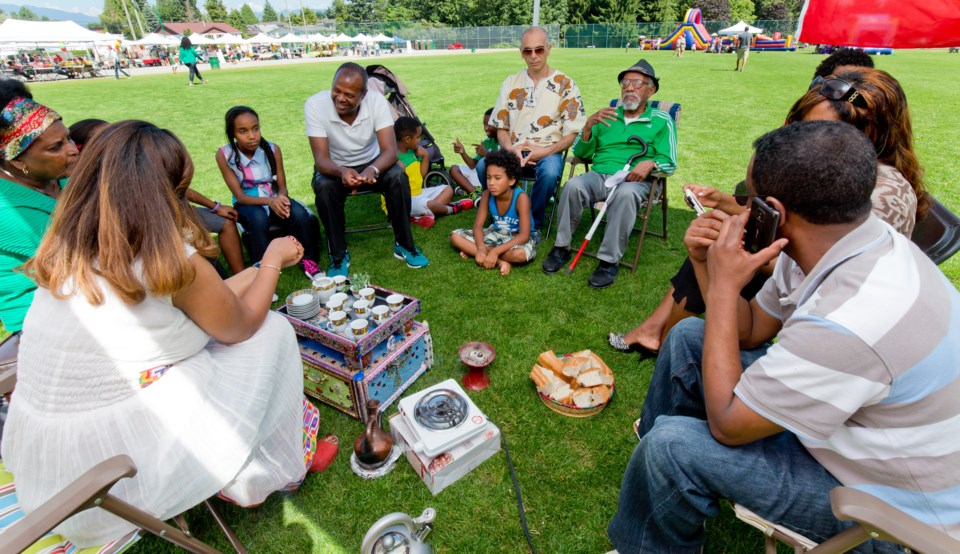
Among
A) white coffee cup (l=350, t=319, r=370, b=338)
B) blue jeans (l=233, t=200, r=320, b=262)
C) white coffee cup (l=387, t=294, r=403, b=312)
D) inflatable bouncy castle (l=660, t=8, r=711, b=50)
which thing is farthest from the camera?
inflatable bouncy castle (l=660, t=8, r=711, b=50)

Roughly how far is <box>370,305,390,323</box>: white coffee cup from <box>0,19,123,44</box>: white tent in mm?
47310

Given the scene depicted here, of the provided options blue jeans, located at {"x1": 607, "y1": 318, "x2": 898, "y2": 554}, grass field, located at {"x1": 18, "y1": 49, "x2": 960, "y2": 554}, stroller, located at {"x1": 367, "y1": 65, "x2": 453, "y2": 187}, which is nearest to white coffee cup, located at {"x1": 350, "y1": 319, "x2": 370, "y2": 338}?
grass field, located at {"x1": 18, "y1": 49, "x2": 960, "y2": 554}

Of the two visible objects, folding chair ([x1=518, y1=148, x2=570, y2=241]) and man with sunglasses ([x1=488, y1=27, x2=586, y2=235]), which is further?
folding chair ([x1=518, y1=148, x2=570, y2=241])

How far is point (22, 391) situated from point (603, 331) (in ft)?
10.9

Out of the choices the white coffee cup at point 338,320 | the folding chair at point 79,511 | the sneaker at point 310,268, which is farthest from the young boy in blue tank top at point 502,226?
the folding chair at point 79,511

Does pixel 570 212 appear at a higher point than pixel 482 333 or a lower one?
higher

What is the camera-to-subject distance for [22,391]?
171 centimetres

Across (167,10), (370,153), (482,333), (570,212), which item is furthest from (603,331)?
(167,10)

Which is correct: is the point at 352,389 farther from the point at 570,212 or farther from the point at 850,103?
the point at 850,103

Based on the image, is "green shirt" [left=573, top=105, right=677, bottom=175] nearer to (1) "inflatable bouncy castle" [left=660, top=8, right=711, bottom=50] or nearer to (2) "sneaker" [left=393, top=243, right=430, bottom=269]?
(2) "sneaker" [left=393, top=243, right=430, bottom=269]

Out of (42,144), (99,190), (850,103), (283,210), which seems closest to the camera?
(99,190)

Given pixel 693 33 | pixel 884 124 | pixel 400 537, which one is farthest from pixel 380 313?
pixel 693 33

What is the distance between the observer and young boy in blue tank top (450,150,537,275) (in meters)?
4.45

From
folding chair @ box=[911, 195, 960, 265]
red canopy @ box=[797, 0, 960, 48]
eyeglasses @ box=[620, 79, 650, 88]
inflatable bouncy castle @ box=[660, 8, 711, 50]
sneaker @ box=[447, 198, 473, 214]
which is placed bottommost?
sneaker @ box=[447, 198, 473, 214]
